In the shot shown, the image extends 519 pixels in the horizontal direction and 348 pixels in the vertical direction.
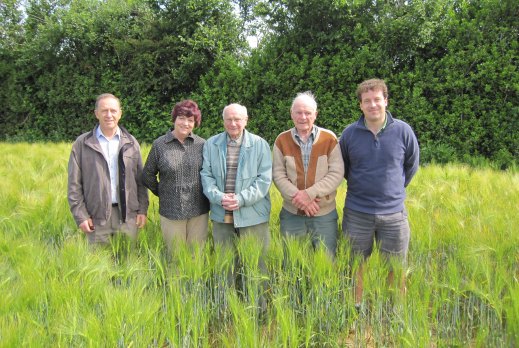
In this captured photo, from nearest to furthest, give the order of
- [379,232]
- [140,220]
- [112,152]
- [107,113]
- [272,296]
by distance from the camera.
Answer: [272,296], [379,232], [107,113], [112,152], [140,220]

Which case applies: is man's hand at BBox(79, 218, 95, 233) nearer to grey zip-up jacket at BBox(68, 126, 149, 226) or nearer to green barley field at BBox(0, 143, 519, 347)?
grey zip-up jacket at BBox(68, 126, 149, 226)

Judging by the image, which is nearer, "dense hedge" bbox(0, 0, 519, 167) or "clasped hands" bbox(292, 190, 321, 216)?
"clasped hands" bbox(292, 190, 321, 216)

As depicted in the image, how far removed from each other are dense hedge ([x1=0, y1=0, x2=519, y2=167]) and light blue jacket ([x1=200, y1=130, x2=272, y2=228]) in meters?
5.03

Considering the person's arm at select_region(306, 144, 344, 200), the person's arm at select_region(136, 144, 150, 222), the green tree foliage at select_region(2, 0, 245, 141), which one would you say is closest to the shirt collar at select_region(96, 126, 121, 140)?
the person's arm at select_region(136, 144, 150, 222)

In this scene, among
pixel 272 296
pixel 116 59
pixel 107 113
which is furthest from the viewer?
Result: pixel 116 59

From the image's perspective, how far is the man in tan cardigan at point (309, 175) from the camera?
8.93 feet

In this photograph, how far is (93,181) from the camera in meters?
2.79

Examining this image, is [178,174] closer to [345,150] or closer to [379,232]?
[345,150]

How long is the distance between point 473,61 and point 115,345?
23.2 ft

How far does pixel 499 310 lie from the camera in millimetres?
1888

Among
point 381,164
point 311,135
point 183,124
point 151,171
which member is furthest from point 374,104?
point 151,171

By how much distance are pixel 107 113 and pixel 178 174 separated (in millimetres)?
668

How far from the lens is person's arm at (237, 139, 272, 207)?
2.71m

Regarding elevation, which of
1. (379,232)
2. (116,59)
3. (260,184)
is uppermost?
(116,59)
